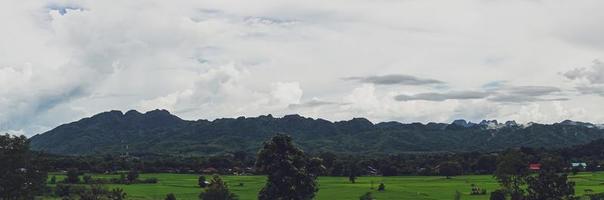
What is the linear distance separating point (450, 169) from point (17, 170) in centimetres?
11190

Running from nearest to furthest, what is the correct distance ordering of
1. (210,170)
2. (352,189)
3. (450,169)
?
(352,189) < (450,169) < (210,170)

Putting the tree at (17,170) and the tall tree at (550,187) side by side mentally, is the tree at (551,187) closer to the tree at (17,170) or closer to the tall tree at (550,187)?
the tall tree at (550,187)

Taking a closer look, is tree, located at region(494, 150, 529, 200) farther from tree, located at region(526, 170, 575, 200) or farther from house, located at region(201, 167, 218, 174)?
house, located at region(201, 167, 218, 174)

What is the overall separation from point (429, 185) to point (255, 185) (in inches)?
1259

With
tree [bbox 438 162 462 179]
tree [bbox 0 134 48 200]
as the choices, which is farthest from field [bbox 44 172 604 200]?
tree [bbox 0 134 48 200]

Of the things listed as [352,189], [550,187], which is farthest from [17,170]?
[352,189]

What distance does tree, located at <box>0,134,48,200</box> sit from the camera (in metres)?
57.0

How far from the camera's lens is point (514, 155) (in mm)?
77625

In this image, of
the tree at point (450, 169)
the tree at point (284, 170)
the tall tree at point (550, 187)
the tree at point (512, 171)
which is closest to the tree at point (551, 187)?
the tall tree at point (550, 187)

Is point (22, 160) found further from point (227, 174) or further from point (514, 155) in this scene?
point (227, 174)

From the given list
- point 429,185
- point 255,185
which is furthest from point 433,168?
point 255,185

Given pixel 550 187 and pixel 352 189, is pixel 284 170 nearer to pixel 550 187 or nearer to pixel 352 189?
pixel 550 187

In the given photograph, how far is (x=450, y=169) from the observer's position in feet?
496

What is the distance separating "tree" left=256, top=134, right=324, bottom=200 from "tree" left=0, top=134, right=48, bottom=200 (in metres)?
21.5
